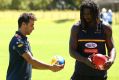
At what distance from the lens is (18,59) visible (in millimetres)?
6773

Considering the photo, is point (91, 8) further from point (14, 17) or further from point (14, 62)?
point (14, 17)

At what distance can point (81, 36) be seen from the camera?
6.81 metres

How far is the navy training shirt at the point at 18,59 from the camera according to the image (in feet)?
22.1

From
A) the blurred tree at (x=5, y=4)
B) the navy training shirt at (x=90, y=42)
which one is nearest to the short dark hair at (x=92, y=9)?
the navy training shirt at (x=90, y=42)

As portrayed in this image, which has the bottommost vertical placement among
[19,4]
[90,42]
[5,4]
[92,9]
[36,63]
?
[19,4]

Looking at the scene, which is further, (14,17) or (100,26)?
(14,17)

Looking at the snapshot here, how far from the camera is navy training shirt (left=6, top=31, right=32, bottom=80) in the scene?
22.1 feet

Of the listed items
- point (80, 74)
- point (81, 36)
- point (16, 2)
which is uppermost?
point (81, 36)

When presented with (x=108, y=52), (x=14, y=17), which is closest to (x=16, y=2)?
(x=14, y=17)

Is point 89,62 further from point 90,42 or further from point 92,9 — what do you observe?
point 92,9

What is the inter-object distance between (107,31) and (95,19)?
275 millimetres

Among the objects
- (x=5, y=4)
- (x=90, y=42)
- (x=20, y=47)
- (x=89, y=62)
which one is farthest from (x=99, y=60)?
(x=5, y=4)

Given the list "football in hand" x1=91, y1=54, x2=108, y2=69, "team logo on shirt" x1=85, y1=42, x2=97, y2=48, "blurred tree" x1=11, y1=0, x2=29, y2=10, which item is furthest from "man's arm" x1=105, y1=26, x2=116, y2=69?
"blurred tree" x1=11, y1=0, x2=29, y2=10

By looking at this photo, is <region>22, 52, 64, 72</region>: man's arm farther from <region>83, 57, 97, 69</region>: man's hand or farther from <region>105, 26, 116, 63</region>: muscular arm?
<region>105, 26, 116, 63</region>: muscular arm
